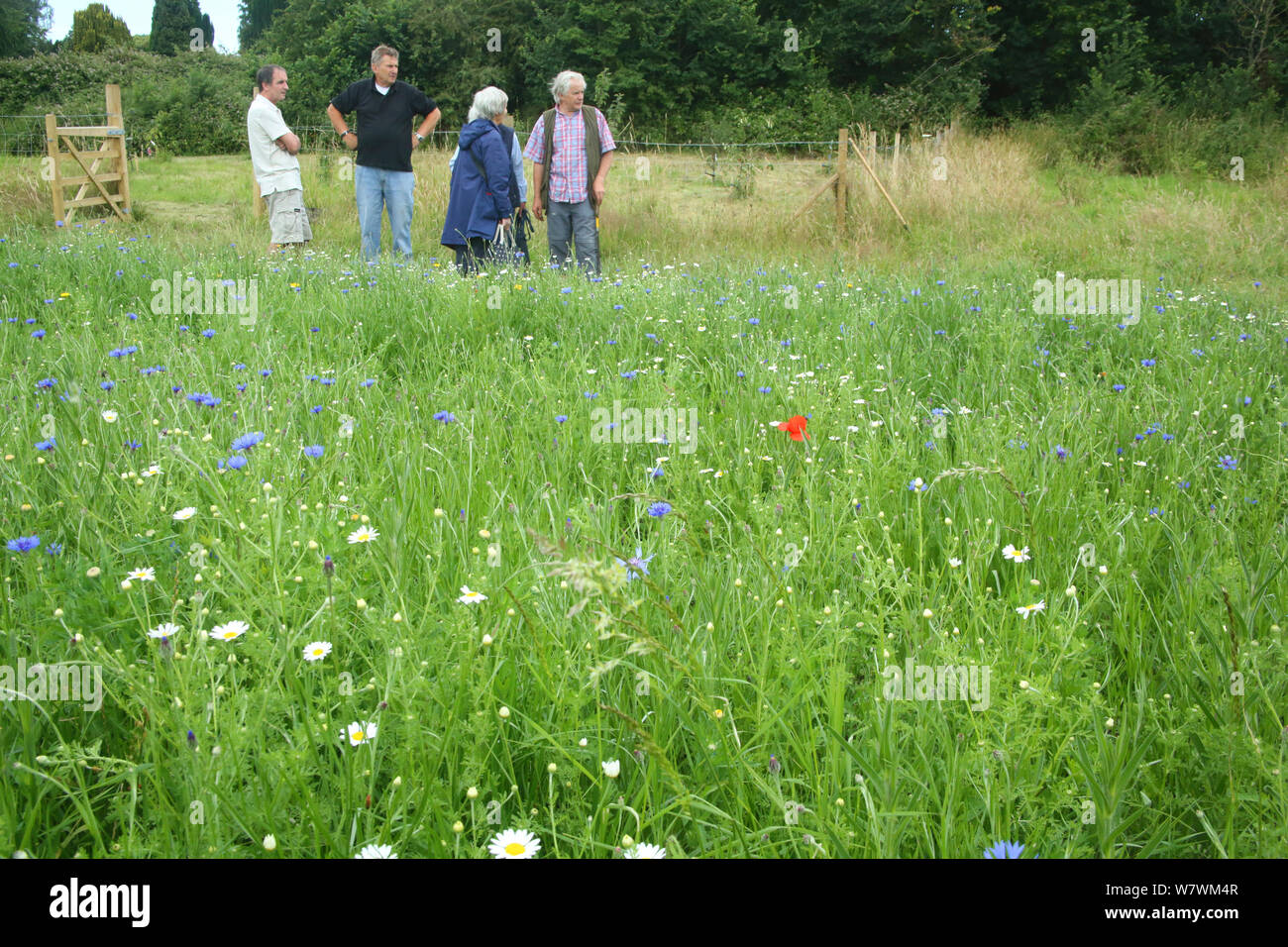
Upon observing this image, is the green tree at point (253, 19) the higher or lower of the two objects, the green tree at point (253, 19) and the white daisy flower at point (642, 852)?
the higher

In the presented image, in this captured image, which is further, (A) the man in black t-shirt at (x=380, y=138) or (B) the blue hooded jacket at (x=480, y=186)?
(A) the man in black t-shirt at (x=380, y=138)

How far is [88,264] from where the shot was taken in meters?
5.84

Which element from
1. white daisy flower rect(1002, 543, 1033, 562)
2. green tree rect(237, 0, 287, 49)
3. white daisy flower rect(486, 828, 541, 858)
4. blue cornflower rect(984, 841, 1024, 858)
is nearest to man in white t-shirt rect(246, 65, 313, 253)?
white daisy flower rect(1002, 543, 1033, 562)

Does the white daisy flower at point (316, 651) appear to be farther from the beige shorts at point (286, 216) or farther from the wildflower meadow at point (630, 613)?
the beige shorts at point (286, 216)

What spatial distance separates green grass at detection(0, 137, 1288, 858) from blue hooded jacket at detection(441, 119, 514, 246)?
3.92m

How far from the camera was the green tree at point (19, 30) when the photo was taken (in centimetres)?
3838

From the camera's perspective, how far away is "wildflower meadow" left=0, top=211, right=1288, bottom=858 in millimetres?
1459

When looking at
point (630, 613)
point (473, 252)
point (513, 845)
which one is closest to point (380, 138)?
point (473, 252)

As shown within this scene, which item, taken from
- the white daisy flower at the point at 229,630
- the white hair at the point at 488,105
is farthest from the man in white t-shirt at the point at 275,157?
the white daisy flower at the point at 229,630

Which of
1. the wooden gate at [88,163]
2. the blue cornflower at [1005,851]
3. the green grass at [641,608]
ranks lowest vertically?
the blue cornflower at [1005,851]

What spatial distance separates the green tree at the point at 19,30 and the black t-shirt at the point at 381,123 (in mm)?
39310

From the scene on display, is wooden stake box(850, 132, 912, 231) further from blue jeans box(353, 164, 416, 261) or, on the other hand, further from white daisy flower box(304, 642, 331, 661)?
white daisy flower box(304, 642, 331, 661)
